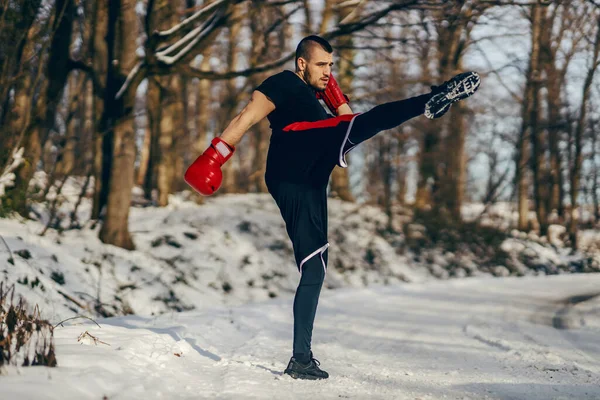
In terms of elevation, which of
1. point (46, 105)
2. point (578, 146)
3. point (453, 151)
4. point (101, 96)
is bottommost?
point (46, 105)

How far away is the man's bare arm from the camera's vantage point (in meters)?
3.49

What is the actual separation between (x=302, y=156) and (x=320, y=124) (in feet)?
0.75

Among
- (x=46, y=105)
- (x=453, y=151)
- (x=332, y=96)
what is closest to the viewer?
(x=332, y=96)

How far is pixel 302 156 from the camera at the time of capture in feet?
11.8

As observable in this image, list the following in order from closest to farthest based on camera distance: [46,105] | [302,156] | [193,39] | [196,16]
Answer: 1. [302,156]
2. [196,16]
3. [193,39]
4. [46,105]

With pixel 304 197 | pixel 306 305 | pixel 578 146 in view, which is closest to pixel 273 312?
pixel 306 305

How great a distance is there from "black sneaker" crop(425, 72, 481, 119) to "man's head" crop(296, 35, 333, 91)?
916mm

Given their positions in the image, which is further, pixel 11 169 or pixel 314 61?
pixel 11 169

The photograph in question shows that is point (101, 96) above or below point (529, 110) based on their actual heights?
below

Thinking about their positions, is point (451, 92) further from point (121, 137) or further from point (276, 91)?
point (121, 137)

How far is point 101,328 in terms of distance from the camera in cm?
422

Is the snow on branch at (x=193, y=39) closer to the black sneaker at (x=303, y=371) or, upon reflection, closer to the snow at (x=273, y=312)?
the snow at (x=273, y=312)

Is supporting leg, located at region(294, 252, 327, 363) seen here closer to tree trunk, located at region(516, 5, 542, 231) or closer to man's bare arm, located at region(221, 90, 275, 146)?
man's bare arm, located at region(221, 90, 275, 146)

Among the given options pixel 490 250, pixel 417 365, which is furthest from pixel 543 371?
pixel 490 250
